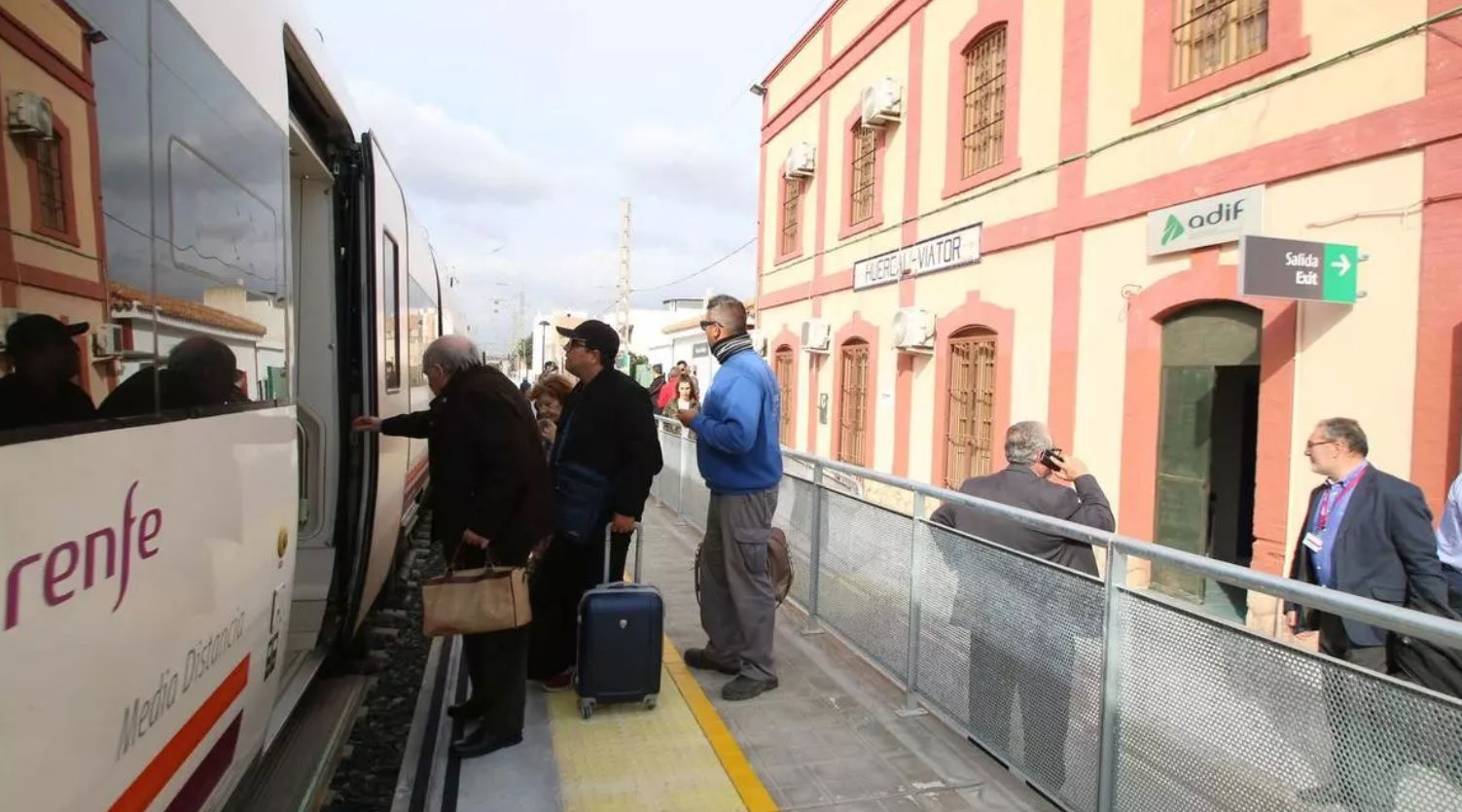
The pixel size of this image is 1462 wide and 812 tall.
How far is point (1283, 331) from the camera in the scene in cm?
639

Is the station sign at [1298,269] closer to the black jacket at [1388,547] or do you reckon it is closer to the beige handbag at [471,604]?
the black jacket at [1388,547]

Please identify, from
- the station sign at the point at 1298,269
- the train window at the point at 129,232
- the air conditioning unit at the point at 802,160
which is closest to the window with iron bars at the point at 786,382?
the air conditioning unit at the point at 802,160

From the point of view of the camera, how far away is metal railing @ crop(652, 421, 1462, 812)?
6.89ft

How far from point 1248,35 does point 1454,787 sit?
22.0 feet

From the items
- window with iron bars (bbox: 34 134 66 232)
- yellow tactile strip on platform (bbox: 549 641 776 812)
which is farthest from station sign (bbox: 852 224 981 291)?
window with iron bars (bbox: 34 134 66 232)

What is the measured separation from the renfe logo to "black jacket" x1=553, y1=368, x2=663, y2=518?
2232 mm

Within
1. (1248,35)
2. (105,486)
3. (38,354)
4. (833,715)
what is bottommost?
(833,715)

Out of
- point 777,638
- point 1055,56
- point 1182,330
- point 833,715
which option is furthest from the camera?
point 1055,56

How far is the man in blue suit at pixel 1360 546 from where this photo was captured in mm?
3400

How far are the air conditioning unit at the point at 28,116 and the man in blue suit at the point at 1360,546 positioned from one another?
12.9 feet

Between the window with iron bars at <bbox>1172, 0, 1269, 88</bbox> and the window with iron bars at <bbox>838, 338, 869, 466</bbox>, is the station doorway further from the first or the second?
the window with iron bars at <bbox>838, 338, 869, 466</bbox>

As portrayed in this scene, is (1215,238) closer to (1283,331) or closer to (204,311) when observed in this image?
(1283,331)

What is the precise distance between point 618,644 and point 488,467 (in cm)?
102

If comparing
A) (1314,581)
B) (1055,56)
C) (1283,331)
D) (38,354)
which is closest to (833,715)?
(1314,581)
